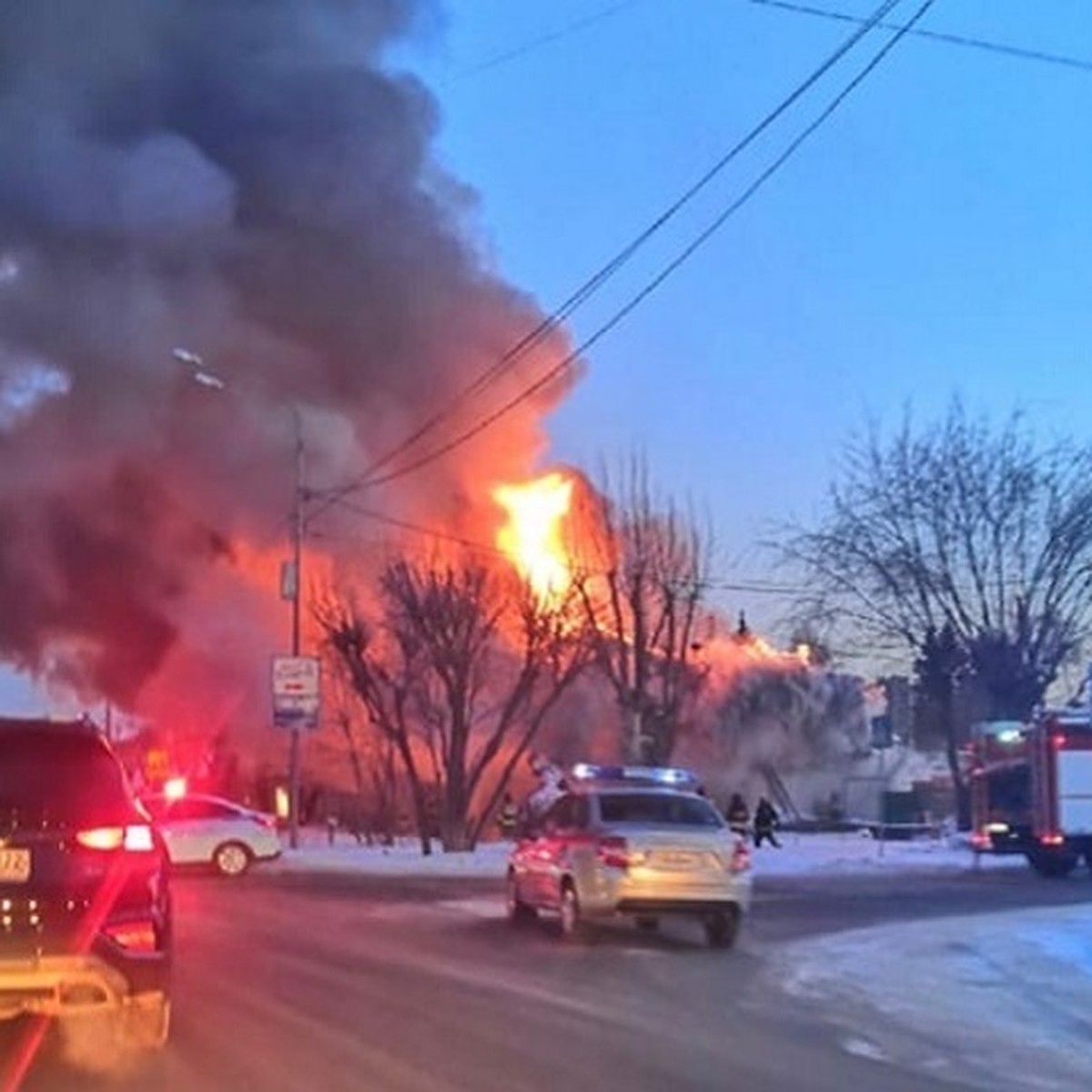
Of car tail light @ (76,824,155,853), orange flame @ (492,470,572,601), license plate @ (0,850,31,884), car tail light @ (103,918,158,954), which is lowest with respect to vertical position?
car tail light @ (103,918,158,954)

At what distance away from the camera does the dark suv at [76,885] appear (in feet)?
28.9

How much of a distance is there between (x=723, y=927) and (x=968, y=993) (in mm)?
A: 4101

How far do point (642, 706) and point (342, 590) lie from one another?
268 inches

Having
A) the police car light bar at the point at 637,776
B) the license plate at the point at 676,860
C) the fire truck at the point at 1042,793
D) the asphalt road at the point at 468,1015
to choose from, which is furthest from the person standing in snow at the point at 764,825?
the license plate at the point at 676,860

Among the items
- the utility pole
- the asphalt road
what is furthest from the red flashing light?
the asphalt road

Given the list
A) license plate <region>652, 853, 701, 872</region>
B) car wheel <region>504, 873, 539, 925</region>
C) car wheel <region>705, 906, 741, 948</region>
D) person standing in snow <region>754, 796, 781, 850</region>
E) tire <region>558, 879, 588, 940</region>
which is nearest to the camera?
license plate <region>652, 853, 701, 872</region>

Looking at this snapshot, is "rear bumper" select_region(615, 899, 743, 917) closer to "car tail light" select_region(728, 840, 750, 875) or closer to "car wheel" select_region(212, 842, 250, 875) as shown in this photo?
"car tail light" select_region(728, 840, 750, 875)

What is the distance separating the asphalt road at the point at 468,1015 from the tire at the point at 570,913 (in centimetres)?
29

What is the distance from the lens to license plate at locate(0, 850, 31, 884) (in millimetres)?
8828

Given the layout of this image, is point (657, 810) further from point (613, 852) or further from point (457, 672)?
point (457, 672)

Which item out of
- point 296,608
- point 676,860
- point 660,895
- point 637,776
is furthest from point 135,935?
Result: point 296,608

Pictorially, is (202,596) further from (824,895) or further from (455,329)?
(824,895)

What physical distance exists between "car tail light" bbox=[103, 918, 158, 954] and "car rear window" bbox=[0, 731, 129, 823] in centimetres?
50

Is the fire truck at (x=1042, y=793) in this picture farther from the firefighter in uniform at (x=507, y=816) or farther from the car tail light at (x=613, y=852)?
the car tail light at (x=613, y=852)
